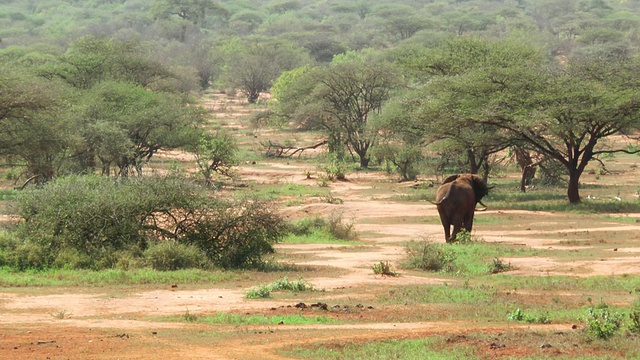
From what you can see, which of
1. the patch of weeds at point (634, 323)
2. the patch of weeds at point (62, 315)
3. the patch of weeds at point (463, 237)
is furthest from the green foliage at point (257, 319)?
the patch of weeds at point (463, 237)

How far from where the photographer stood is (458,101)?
32125 mm

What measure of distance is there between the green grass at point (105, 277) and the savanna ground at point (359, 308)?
346 mm

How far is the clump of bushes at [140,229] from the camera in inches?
684

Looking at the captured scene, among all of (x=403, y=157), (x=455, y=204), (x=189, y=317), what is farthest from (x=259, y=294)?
(x=403, y=157)

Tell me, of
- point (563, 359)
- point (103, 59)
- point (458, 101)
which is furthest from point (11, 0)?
point (563, 359)

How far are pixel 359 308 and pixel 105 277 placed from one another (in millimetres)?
4905

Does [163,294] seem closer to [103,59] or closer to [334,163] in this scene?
[334,163]

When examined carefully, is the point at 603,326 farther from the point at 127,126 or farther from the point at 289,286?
the point at 127,126

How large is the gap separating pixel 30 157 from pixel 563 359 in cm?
2615

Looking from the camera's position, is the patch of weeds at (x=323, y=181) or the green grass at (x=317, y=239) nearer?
the green grass at (x=317, y=239)

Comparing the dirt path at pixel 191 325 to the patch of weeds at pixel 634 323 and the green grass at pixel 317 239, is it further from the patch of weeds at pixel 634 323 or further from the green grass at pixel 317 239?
the green grass at pixel 317 239

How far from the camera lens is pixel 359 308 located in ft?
43.5

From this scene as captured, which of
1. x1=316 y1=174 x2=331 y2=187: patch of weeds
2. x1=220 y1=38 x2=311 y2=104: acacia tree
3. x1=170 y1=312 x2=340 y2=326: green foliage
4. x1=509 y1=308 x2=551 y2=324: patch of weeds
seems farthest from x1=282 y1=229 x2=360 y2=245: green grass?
x1=220 y1=38 x2=311 y2=104: acacia tree

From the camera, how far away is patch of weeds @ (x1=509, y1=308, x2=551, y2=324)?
12.1 meters
